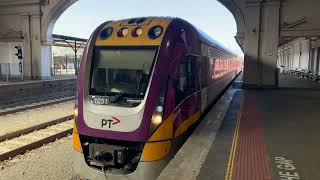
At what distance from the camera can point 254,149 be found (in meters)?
6.32

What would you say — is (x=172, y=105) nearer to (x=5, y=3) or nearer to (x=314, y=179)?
(x=314, y=179)

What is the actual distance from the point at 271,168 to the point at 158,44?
298 cm

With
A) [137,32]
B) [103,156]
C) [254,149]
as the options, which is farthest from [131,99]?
[254,149]

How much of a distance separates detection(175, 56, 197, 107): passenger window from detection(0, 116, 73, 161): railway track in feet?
14.6

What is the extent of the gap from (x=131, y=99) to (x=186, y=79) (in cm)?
159

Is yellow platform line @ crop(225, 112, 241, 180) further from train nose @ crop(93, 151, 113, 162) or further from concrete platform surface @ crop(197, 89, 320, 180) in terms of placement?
train nose @ crop(93, 151, 113, 162)

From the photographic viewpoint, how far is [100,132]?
5145 mm

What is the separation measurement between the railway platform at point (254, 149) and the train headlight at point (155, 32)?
231 centimetres

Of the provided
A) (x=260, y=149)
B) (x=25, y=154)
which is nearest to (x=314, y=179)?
(x=260, y=149)

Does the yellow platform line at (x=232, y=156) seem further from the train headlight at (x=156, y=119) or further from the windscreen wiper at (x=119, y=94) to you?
the windscreen wiper at (x=119, y=94)

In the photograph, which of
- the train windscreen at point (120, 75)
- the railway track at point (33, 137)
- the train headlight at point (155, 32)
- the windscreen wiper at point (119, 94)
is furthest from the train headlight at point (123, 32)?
the railway track at point (33, 137)

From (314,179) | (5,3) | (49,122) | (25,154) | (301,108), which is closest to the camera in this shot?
(314,179)

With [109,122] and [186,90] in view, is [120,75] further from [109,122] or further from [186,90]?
[186,90]

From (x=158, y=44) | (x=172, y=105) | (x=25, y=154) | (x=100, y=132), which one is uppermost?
(x=158, y=44)
